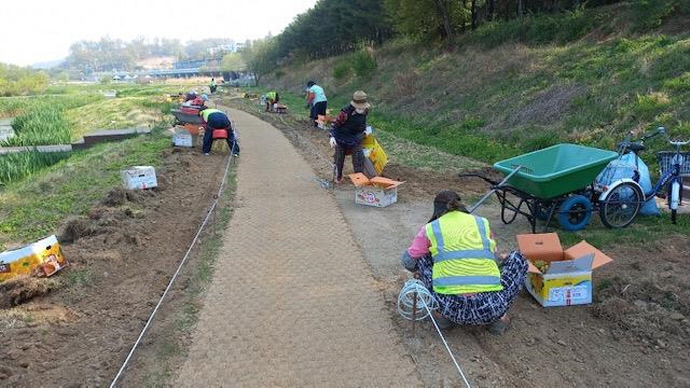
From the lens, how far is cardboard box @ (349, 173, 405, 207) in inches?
315

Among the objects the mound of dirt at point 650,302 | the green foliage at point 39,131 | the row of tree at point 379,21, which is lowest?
the green foliage at point 39,131

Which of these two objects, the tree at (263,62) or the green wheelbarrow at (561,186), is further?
the tree at (263,62)

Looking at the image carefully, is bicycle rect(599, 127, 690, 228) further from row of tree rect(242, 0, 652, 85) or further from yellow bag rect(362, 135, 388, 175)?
row of tree rect(242, 0, 652, 85)

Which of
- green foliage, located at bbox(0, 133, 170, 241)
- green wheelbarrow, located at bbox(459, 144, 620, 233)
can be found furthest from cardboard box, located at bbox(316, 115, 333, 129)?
green wheelbarrow, located at bbox(459, 144, 620, 233)

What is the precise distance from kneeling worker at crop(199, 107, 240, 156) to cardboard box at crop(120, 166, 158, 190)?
3.81m

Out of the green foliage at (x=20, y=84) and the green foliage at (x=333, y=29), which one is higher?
the green foliage at (x=333, y=29)

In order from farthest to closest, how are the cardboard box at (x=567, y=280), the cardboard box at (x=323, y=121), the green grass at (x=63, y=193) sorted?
the cardboard box at (x=323, y=121)
the green grass at (x=63, y=193)
the cardboard box at (x=567, y=280)

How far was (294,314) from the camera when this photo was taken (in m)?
4.66

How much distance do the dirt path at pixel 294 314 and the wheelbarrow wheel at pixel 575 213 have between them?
265cm

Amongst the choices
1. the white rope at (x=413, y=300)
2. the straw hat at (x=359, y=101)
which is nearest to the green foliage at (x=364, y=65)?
the straw hat at (x=359, y=101)

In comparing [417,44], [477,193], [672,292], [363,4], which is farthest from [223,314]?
[363,4]

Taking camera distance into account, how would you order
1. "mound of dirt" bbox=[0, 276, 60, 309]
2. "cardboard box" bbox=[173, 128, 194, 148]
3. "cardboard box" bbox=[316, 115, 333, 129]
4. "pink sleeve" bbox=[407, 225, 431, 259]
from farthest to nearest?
"cardboard box" bbox=[316, 115, 333, 129] → "cardboard box" bbox=[173, 128, 194, 148] → "mound of dirt" bbox=[0, 276, 60, 309] → "pink sleeve" bbox=[407, 225, 431, 259]

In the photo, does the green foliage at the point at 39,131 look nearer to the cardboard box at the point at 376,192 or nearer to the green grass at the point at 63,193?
the green grass at the point at 63,193

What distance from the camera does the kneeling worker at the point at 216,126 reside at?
12727 millimetres
